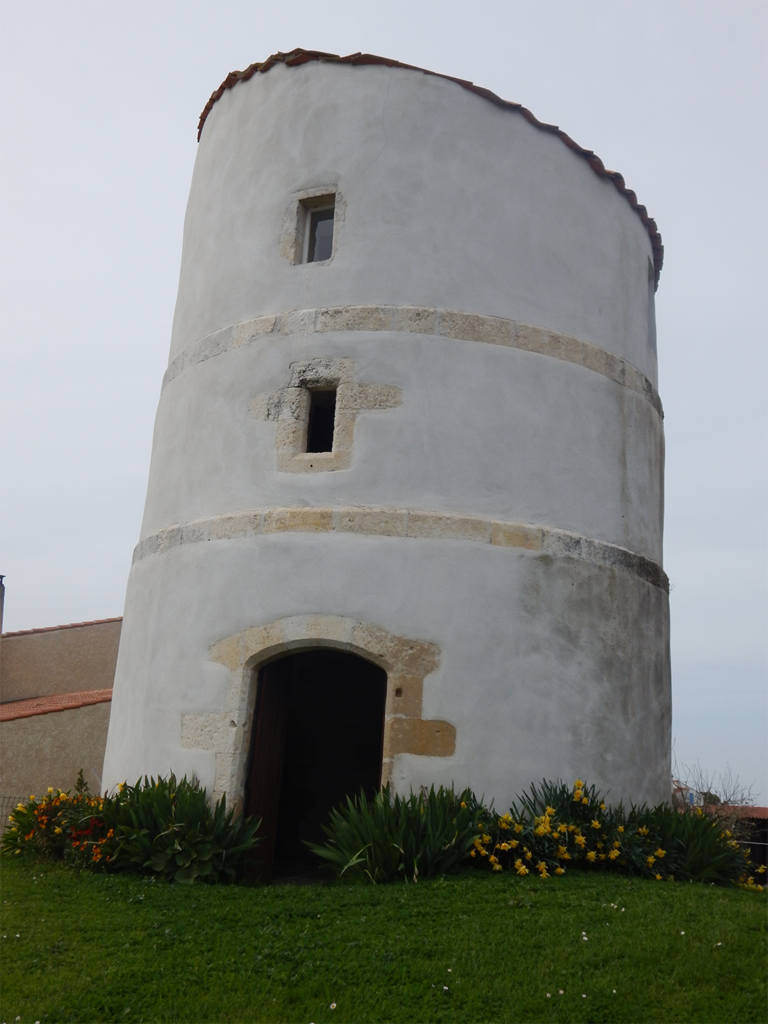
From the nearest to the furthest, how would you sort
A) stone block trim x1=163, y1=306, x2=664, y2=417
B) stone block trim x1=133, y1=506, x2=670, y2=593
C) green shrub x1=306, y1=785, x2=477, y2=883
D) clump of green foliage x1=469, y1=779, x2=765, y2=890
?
green shrub x1=306, y1=785, x2=477, y2=883
clump of green foliage x1=469, y1=779, x2=765, y2=890
stone block trim x1=133, y1=506, x2=670, y2=593
stone block trim x1=163, y1=306, x2=664, y2=417

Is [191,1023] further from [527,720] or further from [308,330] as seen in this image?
[308,330]

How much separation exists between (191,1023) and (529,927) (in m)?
2.26

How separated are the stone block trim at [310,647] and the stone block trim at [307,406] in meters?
1.50

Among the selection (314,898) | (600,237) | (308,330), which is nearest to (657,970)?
(314,898)

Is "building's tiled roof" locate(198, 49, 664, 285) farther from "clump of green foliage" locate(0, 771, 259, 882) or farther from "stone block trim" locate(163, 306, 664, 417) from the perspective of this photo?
"clump of green foliage" locate(0, 771, 259, 882)

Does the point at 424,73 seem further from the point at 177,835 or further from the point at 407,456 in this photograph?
the point at 177,835

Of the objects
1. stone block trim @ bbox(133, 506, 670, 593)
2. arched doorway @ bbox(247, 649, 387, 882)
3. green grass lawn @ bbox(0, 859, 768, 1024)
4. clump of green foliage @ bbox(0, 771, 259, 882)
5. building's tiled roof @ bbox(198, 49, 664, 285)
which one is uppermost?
building's tiled roof @ bbox(198, 49, 664, 285)

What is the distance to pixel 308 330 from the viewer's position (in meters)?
9.52

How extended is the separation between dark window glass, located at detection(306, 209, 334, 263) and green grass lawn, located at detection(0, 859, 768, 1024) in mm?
6118

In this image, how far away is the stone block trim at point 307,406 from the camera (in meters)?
9.08

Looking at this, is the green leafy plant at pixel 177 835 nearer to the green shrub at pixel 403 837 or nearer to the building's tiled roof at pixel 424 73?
the green shrub at pixel 403 837

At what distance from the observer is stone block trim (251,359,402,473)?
908 centimetres

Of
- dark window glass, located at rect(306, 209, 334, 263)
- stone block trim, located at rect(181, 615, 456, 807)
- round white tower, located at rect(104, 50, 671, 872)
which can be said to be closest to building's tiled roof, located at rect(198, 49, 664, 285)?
round white tower, located at rect(104, 50, 671, 872)

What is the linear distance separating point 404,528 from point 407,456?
27.2 inches
